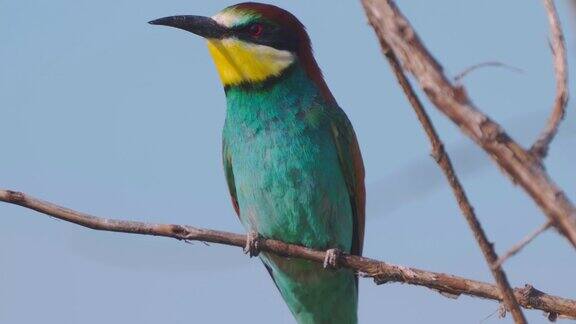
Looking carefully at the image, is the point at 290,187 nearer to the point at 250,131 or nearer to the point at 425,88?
the point at 250,131

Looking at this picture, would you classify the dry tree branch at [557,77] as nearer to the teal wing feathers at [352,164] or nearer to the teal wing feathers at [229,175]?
the teal wing feathers at [352,164]

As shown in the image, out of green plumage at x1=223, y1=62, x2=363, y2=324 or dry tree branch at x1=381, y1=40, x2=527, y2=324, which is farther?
green plumage at x1=223, y1=62, x2=363, y2=324

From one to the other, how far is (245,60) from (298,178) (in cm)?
62

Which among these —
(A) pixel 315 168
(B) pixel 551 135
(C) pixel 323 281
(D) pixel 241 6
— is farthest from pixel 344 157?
(B) pixel 551 135

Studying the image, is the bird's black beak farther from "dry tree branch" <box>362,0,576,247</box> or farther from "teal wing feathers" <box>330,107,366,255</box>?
"dry tree branch" <box>362,0,576,247</box>

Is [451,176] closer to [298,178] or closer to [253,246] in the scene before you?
[253,246]

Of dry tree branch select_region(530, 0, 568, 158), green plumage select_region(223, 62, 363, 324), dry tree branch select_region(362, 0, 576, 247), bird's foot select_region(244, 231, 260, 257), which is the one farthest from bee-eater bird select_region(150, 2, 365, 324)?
dry tree branch select_region(362, 0, 576, 247)

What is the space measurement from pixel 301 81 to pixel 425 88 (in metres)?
3.10

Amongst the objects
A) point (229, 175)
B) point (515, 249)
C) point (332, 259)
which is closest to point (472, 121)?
point (515, 249)

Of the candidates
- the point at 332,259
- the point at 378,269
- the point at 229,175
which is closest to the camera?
the point at 378,269

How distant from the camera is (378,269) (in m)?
2.85

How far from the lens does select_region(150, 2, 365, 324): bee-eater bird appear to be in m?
3.86

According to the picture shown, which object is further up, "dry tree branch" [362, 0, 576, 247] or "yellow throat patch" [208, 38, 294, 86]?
"yellow throat patch" [208, 38, 294, 86]

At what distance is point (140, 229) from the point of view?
8.34 ft
